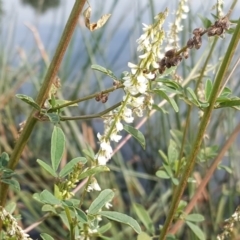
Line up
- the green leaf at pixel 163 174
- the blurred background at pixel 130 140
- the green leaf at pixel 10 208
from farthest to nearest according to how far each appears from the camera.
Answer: the blurred background at pixel 130 140, the green leaf at pixel 163 174, the green leaf at pixel 10 208

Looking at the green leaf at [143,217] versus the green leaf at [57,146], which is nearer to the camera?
the green leaf at [57,146]

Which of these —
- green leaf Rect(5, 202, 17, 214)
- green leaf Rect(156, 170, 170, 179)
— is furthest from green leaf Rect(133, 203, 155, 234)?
green leaf Rect(5, 202, 17, 214)

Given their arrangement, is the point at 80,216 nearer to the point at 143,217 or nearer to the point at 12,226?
the point at 12,226

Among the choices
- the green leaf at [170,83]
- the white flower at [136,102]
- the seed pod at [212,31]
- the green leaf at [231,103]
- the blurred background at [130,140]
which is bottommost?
the blurred background at [130,140]

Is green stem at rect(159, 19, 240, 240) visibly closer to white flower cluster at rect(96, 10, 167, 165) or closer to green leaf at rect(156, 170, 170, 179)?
white flower cluster at rect(96, 10, 167, 165)

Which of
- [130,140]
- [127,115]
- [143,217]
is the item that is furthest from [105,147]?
[130,140]

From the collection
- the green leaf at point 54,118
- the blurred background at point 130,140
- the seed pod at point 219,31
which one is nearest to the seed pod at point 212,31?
the seed pod at point 219,31

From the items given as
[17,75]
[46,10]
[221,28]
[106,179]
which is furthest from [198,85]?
[46,10]

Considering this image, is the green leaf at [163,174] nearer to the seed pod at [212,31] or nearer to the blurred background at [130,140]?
the seed pod at [212,31]

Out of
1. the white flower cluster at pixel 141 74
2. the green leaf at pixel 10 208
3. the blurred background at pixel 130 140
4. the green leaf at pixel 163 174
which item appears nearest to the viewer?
the white flower cluster at pixel 141 74
